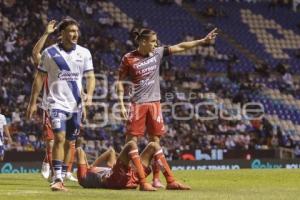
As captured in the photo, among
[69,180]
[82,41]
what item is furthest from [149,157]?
[82,41]

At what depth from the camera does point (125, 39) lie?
36.3 m

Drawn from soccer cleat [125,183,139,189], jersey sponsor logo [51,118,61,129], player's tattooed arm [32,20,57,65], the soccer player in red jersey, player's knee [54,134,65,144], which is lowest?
soccer cleat [125,183,139,189]

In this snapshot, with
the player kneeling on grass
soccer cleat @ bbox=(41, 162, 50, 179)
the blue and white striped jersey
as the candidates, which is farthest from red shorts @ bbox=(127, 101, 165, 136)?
soccer cleat @ bbox=(41, 162, 50, 179)

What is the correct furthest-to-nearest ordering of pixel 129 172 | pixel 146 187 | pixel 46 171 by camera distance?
1. pixel 46 171
2. pixel 129 172
3. pixel 146 187

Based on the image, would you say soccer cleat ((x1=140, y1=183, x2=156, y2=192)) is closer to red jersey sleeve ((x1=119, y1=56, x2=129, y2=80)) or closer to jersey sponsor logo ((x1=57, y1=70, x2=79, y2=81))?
jersey sponsor logo ((x1=57, y1=70, x2=79, y2=81))

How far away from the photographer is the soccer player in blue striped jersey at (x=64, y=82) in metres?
12.0

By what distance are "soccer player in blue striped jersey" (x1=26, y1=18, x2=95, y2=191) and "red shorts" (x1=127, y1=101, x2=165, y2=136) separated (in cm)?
117

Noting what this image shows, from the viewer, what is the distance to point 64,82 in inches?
481

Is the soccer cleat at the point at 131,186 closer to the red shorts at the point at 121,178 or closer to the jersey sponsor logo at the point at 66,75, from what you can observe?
the red shorts at the point at 121,178

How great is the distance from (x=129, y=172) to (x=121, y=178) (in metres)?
0.15

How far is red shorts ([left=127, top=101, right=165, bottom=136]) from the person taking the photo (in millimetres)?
13203

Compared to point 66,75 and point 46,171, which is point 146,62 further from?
point 46,171

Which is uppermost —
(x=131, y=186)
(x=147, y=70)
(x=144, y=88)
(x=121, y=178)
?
(x=147, y=70)

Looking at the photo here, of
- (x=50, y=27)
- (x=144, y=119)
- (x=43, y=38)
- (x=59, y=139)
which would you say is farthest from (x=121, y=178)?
(x=43, y=38)
